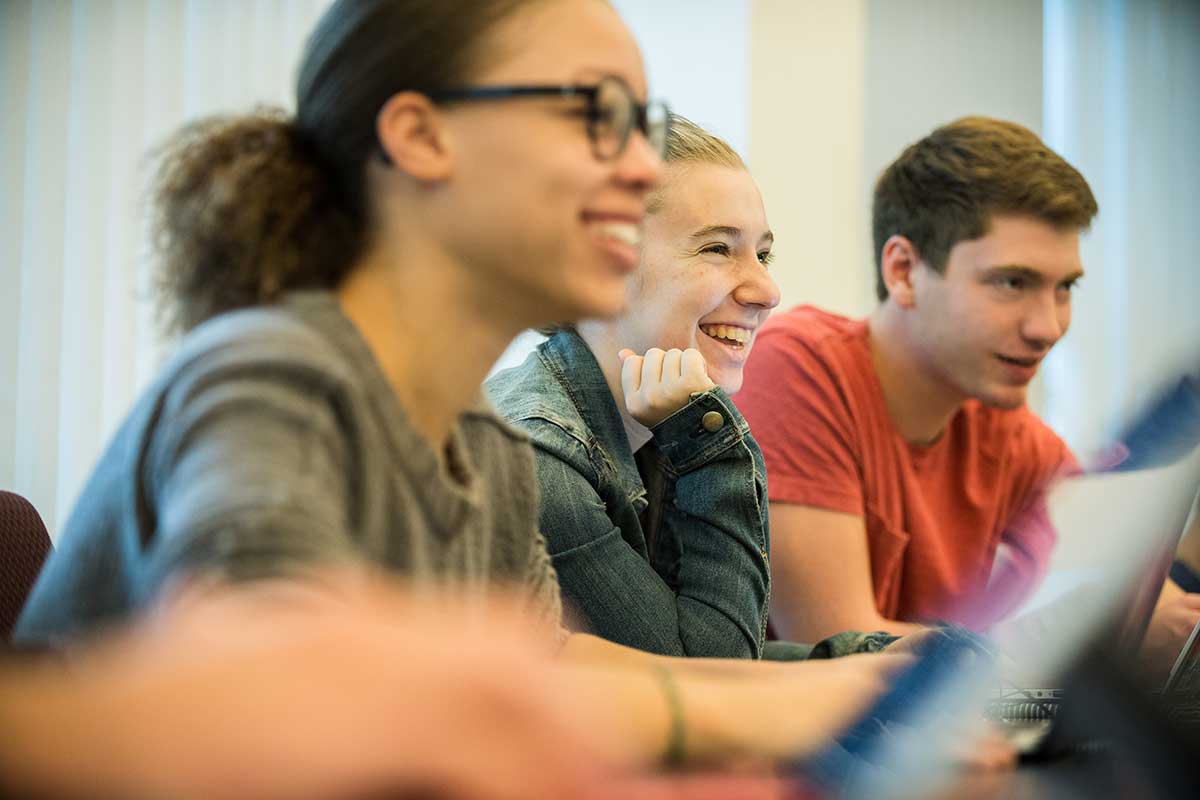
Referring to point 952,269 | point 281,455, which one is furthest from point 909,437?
point 281,455

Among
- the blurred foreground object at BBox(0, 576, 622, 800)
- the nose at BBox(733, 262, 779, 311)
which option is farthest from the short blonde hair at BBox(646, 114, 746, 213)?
the blurred foreground object at BBox(0, 576, 622, 800)

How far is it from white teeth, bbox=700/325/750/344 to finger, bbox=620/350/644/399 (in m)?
0.14

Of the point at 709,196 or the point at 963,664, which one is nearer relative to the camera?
the point at 963,664

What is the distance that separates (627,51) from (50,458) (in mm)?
2026

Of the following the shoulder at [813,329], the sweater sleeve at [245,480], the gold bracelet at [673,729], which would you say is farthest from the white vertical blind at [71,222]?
the gold bracelet at [673,729]

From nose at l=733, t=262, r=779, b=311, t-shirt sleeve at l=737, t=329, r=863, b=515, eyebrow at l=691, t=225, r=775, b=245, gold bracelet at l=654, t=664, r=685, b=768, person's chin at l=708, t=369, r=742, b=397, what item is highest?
→ eyebrow at l=691, t=225, r=775, b=245

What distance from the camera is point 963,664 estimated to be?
→ 93 centimetres

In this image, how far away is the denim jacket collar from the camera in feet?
4.41

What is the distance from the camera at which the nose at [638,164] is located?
0.79 meters

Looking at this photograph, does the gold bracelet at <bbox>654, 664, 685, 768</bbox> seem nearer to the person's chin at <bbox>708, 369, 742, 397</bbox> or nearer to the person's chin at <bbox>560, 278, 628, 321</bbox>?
the person's chin at <bbox>560, 278, 628, 321</bbox>

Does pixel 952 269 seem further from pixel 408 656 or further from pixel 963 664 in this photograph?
pixel 408 656

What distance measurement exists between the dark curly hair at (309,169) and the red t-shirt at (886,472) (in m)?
1.07

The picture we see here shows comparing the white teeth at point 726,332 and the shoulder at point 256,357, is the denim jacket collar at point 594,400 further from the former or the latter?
the shoulder at point 256,357

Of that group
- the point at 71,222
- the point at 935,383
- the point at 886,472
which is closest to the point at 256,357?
the point at 886,472
